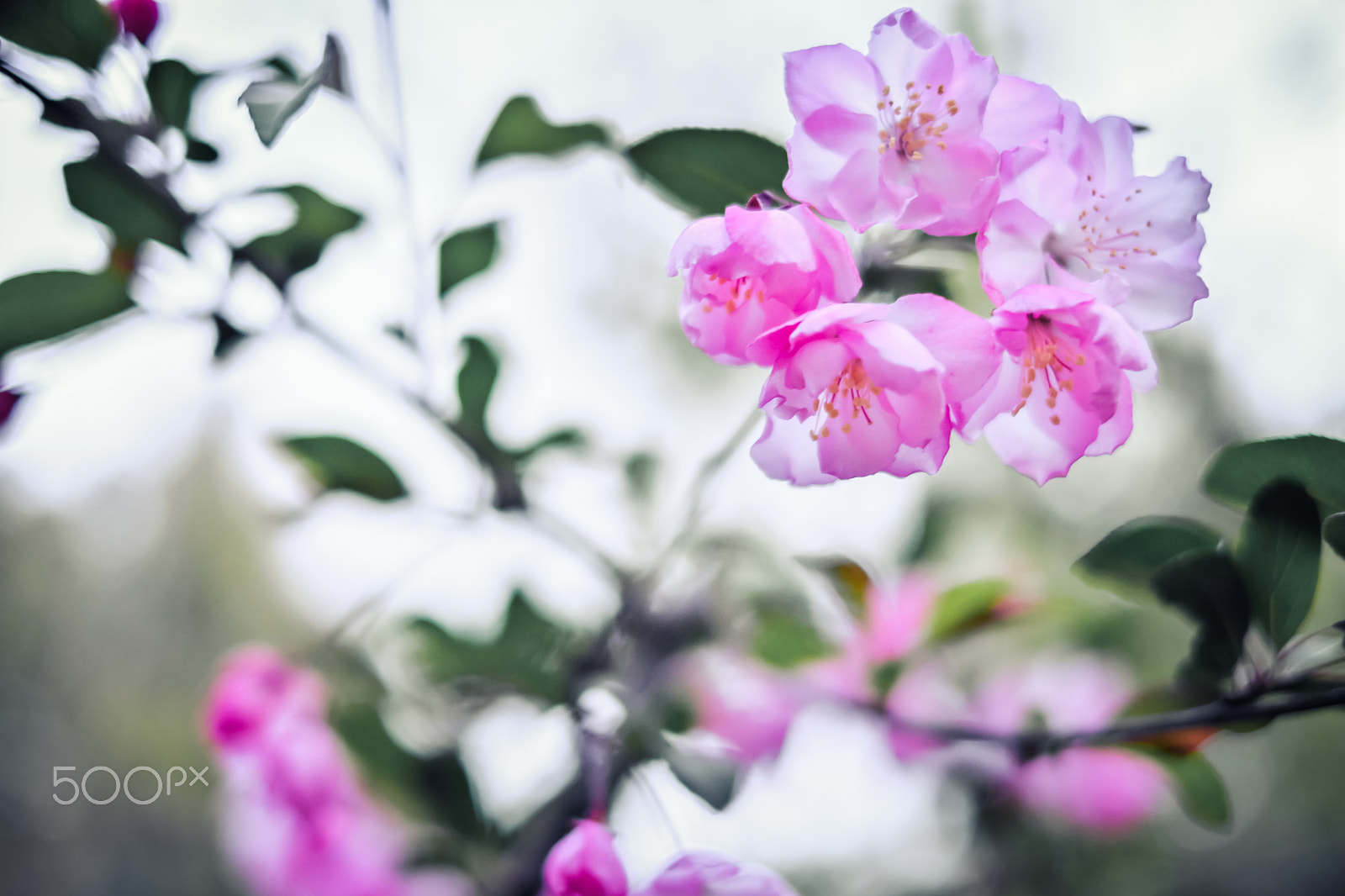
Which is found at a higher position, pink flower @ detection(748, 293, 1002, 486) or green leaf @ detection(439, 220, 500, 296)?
pink flower @ detection(748, 293, 1002, 486)

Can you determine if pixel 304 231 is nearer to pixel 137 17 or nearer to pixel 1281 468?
pixel 137 17

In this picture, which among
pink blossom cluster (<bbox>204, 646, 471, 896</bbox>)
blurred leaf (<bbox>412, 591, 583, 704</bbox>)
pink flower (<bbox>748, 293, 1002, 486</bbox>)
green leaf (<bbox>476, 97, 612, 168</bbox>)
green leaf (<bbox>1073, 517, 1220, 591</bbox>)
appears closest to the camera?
pink flower (<bbox>748, 293, 1002, 486</bbox>)

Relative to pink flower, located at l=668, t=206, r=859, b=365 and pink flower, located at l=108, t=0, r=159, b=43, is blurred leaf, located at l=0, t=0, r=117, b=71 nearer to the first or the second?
pink flower, located at l=108, t=0, r=159, b=43

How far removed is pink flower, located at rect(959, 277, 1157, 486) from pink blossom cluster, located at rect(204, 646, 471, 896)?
0.67 metres

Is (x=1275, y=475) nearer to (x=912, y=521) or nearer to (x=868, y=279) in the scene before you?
(x=868, y=279)

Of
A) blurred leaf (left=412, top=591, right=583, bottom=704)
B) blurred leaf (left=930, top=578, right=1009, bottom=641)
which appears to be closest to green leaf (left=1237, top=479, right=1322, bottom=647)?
blurred leaf (left=930, top=578, right=1009, bottom=641)

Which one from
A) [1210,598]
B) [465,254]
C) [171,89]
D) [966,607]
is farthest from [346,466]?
[1210,598]

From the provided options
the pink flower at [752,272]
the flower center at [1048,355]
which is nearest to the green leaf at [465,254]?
the pink flower at [752,272]

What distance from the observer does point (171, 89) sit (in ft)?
1.77

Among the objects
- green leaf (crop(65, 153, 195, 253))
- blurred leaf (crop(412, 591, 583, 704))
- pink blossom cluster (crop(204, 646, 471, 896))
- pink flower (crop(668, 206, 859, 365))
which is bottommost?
pink blossom cluster (crop(204, 646, 471, 896))

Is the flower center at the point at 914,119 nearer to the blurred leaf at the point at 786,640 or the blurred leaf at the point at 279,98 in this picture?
the blurred leaf at the point at 279,98

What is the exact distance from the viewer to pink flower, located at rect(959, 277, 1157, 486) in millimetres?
362

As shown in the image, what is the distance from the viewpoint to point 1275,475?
0.43 m

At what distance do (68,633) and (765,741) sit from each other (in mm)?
5793
